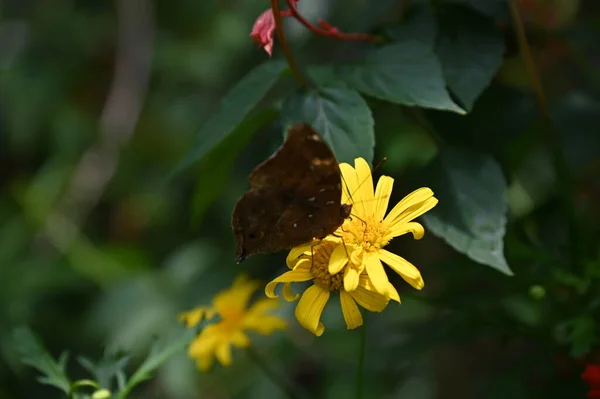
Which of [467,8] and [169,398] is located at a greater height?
[467,8]

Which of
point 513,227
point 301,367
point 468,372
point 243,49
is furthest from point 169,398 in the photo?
point 513,227

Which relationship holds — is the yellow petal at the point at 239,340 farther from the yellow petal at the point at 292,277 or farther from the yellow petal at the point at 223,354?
the yellow petal at the point at 292,277

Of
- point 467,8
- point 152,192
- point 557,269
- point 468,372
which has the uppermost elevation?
point 467,8

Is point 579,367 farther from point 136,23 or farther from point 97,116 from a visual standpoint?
point 97,116

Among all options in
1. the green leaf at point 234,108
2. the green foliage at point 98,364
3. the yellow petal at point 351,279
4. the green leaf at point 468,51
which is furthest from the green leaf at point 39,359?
the green leaf at point 468,51

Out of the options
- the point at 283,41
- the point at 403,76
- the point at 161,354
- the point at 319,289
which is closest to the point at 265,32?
the point at 283,41

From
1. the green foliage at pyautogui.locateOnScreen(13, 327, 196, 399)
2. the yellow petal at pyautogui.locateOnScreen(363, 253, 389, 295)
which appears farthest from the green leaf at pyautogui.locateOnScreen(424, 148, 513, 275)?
the green foliage at pyautogui.locateOnScreen(13, 327, 196, 399)
